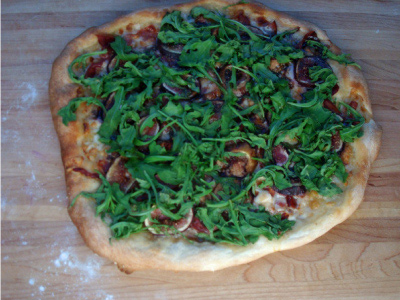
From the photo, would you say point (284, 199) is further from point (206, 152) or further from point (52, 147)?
point (52, 147)

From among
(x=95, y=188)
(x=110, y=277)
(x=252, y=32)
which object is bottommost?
(x=110, y=277)

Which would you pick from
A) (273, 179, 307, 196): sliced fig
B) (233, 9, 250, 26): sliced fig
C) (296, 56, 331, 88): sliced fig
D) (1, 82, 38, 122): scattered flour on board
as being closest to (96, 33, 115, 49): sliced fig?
(1, 82, 38, 122): scattered flour on board

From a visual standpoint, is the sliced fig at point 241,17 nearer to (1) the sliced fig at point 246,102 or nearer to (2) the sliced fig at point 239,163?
(1) the sliced fig at point 246,102

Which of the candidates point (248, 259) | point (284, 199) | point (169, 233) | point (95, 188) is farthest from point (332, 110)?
point (95, 188)

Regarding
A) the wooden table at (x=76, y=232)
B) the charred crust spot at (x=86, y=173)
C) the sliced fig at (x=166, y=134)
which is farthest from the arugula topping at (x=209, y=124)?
the wooden table at (x=76, y=232)

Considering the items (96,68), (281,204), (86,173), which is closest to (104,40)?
(96,68)

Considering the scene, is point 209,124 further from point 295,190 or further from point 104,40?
point 104,40

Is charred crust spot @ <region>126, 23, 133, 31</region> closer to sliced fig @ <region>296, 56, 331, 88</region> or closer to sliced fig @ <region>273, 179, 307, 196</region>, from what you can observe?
sliced fig @ <region>296, 56, 331, 88</region>
